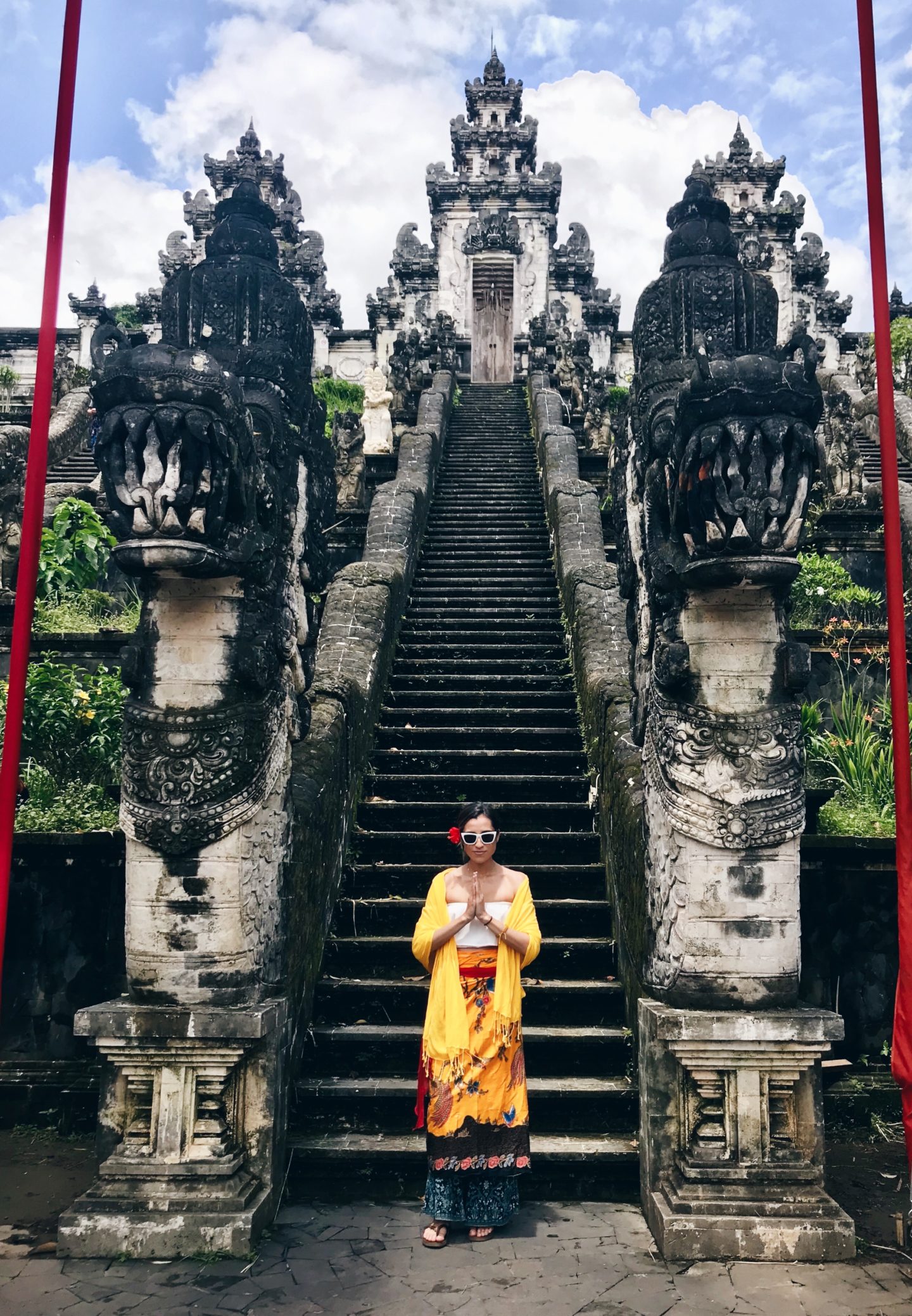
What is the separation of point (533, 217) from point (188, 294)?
25.0 meters

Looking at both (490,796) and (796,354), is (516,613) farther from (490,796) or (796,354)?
(796,354)

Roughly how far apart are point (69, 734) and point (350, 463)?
6.26 m

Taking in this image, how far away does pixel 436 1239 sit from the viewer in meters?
4.02

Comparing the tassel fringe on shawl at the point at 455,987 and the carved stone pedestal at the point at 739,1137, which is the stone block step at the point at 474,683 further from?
the carved stone pedestal at the point at 739,1137

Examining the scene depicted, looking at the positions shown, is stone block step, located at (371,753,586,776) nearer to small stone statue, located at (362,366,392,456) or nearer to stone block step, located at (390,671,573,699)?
stone block step, located at (390,671,573,699)

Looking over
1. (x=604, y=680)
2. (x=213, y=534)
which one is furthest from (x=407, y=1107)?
(x=604, y=680)

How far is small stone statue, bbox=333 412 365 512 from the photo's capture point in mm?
12414

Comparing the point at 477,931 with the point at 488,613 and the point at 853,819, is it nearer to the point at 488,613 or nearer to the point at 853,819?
the point at 853,819

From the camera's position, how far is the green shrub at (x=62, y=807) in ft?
20.0

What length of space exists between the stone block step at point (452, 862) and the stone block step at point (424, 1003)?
2.20 ft

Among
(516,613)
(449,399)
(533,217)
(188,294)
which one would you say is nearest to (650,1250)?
(188,294)

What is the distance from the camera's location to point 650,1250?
4.00 metres

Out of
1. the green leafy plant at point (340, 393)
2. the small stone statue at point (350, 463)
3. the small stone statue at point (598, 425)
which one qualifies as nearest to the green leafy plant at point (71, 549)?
the small stone statue at point (350, 463)

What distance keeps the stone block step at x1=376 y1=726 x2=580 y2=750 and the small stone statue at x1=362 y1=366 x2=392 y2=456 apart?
829 cm
